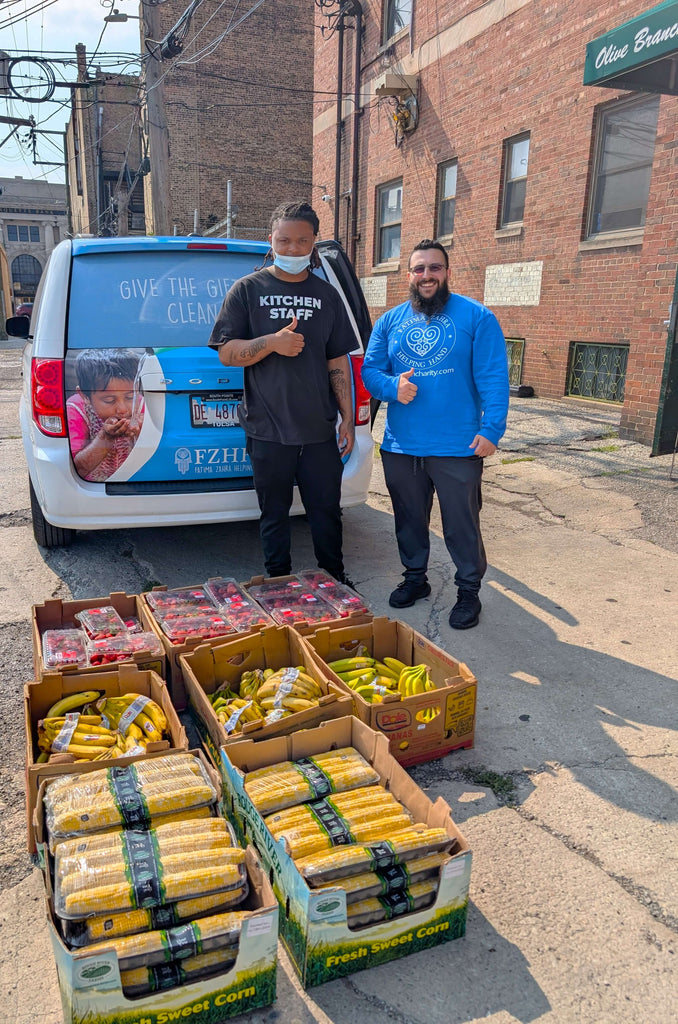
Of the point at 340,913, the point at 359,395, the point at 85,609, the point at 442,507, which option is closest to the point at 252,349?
the point at 359,395

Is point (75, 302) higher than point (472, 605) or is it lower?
higher

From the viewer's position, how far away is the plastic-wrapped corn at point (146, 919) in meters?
1.81

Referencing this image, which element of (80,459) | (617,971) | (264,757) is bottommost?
(617,971)

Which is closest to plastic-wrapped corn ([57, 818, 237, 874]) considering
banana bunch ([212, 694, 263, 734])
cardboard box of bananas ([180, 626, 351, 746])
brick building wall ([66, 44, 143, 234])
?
cardboard box of bananas ([180, 626, 351, 746])

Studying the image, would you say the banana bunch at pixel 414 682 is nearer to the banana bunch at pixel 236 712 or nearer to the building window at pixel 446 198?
the banana bunch at pixel 236 712

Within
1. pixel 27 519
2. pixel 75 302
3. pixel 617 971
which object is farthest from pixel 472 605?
pixel 27 519

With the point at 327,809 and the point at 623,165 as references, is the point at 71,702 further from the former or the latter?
the point at 623,165

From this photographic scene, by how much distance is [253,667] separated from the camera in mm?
3295

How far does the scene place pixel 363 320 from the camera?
4883 mm

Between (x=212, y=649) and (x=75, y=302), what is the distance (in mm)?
2165

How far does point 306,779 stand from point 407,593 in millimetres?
2106

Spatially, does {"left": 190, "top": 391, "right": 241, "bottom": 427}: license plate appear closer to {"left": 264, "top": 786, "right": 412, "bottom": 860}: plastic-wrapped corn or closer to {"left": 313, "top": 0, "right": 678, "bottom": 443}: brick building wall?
{"left": 264, "top": 786, "right": 412, "bottom": 860}: plastic-wrapped corn

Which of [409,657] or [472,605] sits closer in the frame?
[409,657]

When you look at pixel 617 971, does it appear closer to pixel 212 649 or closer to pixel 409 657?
pixel 409 657
